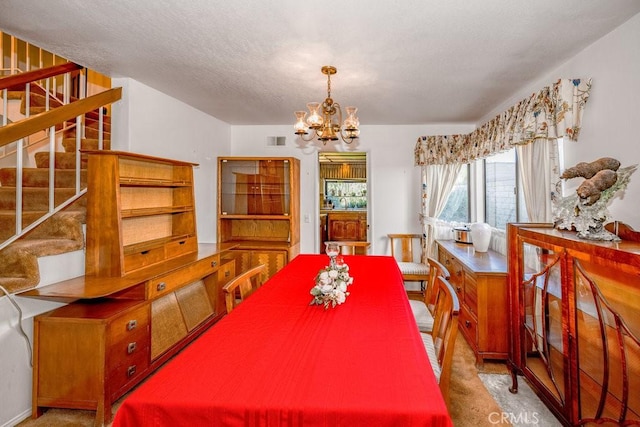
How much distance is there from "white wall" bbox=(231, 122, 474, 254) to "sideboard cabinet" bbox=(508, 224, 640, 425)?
240 cm

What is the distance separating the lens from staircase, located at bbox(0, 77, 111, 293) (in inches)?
80.4

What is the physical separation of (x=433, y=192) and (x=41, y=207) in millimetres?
4171

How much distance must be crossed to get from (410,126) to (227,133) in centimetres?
265

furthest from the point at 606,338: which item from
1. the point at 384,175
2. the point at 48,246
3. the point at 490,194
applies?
the point at 384,175

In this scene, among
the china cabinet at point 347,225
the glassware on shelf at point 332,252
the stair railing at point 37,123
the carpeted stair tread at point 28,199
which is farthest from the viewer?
the china cabinet at point 347,225

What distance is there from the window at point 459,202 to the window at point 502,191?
31 cm

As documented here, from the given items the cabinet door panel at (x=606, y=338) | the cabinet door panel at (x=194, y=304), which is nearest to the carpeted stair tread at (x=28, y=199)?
the cabinet door panel at (x=194, y=304)

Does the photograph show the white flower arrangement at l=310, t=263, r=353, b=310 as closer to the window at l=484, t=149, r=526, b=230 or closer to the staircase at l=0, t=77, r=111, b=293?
the staircase at l=0, t=77, r=111, b=293

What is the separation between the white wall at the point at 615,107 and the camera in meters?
1.84

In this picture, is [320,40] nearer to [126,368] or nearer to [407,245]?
[126,368]

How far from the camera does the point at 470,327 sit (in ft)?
9.41

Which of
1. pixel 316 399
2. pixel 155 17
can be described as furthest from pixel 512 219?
pixel 155 17

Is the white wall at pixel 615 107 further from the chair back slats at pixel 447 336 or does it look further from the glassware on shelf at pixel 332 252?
the glassware on shelf at pixel 332 252

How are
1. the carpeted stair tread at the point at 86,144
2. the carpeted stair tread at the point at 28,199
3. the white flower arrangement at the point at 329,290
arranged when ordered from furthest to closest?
the carpeted stair tread at the point at 86,144 < the carpeted stair tread at the point at 28,199 < the white flower arrangement at the point at 329,290
